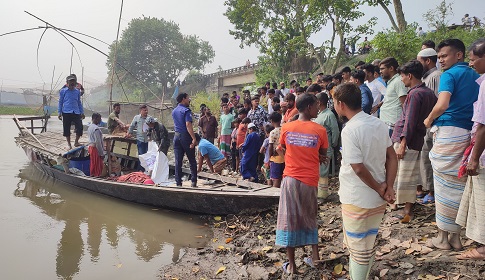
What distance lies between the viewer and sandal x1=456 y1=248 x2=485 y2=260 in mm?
2572

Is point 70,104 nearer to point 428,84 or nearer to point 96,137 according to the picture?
point 96,137

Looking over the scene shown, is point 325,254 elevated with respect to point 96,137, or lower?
lower

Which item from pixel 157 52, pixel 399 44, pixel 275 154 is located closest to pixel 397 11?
pixel 399 44

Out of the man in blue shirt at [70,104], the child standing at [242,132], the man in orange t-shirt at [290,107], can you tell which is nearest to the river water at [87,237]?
the man in blue shirt at [70,104]

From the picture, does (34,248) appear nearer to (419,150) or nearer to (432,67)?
(419,150)

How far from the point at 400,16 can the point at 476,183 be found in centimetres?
968

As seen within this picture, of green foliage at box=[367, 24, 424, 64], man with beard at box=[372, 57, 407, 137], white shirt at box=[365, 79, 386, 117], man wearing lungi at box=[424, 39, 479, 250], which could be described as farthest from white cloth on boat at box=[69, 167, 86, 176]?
green foliage at box=[367, 24, 424, 64]

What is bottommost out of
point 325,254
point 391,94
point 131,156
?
point 325,254

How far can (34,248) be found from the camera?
16.4 ft

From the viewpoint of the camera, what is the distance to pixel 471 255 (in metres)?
2.61

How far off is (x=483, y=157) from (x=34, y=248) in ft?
19.0

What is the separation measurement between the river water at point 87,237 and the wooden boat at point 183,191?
0.24 metres

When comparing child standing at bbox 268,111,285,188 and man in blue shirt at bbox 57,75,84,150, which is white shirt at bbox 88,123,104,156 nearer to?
man in blue shirt at bbox 57,75,84,150

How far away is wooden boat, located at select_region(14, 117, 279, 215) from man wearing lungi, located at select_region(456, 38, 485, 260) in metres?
2.55
